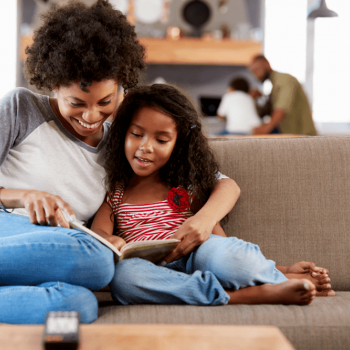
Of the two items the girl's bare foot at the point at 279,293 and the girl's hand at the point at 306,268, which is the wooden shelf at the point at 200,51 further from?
the girl's bare foot at the point at 279,293

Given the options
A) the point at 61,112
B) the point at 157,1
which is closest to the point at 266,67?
the point at 157,1

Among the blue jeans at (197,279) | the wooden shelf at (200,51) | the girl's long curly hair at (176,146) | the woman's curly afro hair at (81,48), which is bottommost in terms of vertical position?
the blue jeans at (197,279)

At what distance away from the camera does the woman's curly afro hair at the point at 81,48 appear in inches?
44.7

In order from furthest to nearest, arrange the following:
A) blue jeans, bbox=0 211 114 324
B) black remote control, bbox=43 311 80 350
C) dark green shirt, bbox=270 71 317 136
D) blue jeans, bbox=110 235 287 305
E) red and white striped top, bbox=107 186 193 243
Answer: dark green shirt, bbox=270 71 317 136 → red and white striped top, bbox=107 186 193 243 → blue jeans, bbox=110 235 287 305 → blue jeans, bbox=0 211 114 324 → black remote control, bbox=43 311 80 350

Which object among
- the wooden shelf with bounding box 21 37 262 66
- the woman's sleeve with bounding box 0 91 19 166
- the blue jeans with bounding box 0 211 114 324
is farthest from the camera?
the wooden shelf with bounding box 21 37 262 66

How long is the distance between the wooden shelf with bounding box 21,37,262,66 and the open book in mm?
4579

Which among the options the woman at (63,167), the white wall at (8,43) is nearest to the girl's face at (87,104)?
the woman at (63,167)

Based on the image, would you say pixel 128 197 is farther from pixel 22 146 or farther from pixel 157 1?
pixel 157 1

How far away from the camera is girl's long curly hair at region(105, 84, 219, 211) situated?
1.32 meters

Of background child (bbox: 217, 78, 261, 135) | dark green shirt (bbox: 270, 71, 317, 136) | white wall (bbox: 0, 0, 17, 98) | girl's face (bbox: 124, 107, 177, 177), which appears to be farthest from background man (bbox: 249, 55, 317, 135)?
white wall (bbox: 0, 0, 17, 98)

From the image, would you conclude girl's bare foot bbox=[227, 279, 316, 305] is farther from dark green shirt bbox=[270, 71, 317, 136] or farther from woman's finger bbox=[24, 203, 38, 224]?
dark green shirt bbox=[270, 71, 317, 136]

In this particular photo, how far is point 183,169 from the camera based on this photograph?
1.39m

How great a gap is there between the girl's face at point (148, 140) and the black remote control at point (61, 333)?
2.35 ft

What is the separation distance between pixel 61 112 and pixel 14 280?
486mm
